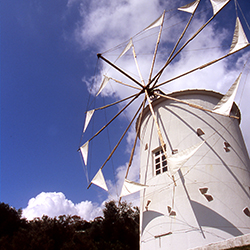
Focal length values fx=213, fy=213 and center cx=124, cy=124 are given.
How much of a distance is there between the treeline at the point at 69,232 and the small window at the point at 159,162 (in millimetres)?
4600

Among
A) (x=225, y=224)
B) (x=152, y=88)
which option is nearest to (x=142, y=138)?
(x=152, y=88)

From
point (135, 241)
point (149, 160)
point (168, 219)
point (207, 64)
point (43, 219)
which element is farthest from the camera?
point (135, 241)

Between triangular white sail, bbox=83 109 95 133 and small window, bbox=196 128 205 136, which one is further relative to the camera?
triangular white sail, bbox=83 109 95 133

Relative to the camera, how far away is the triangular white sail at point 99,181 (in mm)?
11008

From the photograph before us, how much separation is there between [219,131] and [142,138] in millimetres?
4159

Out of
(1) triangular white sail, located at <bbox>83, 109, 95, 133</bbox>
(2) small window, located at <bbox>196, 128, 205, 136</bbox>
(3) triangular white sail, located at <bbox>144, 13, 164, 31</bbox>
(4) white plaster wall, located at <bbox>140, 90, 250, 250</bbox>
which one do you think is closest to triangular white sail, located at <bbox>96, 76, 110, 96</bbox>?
(1) triangular white sail, located at <bbox>83, 109, 95, 133</bbox>

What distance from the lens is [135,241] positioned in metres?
23.8

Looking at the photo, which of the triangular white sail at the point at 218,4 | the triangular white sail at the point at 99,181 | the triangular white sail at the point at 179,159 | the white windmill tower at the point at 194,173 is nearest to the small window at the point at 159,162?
the white windmill tower at the point at 194,173

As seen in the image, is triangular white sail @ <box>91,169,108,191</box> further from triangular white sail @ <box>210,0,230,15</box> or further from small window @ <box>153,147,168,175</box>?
triangular white sail @ <box>210,0,230,15</box>

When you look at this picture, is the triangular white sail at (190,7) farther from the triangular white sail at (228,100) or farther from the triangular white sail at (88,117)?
the triangular white sail at (88,117)

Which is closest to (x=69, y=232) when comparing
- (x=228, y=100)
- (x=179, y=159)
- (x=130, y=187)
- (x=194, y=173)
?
(x=130, y=187)

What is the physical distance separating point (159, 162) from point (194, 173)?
195 cm

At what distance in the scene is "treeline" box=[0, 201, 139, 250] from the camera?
57.1 feet

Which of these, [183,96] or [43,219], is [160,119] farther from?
[43,219]
